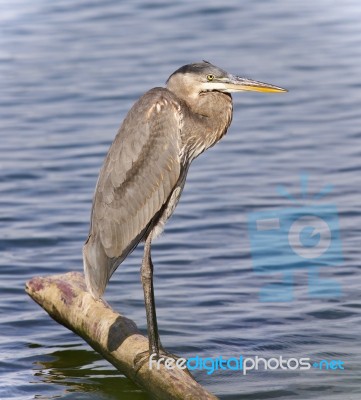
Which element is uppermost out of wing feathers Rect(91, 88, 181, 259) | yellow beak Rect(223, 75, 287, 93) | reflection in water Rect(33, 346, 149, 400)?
yellow beak Rect(223, 75, 287, 93)

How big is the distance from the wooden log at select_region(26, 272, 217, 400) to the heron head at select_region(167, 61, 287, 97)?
1.50 m

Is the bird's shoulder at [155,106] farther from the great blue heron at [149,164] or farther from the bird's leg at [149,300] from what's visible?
the bird's leg at [149,300]

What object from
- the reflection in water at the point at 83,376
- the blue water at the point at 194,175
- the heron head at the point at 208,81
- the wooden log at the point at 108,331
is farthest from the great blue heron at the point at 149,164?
the blue water at the point at 194,175

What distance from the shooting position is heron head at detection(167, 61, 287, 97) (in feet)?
26.1

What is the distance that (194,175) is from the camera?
1322 centimetres

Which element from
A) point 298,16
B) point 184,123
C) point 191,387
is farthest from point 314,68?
point 191,387

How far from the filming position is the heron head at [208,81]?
7.94m

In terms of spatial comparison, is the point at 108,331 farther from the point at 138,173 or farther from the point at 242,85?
the point at 242,85

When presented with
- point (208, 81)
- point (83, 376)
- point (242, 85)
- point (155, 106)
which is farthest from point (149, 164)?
point (83, 376)

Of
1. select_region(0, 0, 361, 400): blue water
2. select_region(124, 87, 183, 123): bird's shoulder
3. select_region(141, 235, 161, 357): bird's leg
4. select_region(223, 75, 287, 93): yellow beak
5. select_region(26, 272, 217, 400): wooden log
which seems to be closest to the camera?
select_region(26, 272, 217, 400): wooden log

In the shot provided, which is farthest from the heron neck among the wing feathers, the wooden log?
the wooden log

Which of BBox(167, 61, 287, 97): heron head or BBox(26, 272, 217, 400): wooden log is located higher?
BBox(167, 61, 287, 97): heron head

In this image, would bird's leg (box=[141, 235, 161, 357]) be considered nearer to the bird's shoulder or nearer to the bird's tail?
the bird's tail

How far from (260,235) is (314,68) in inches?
269
